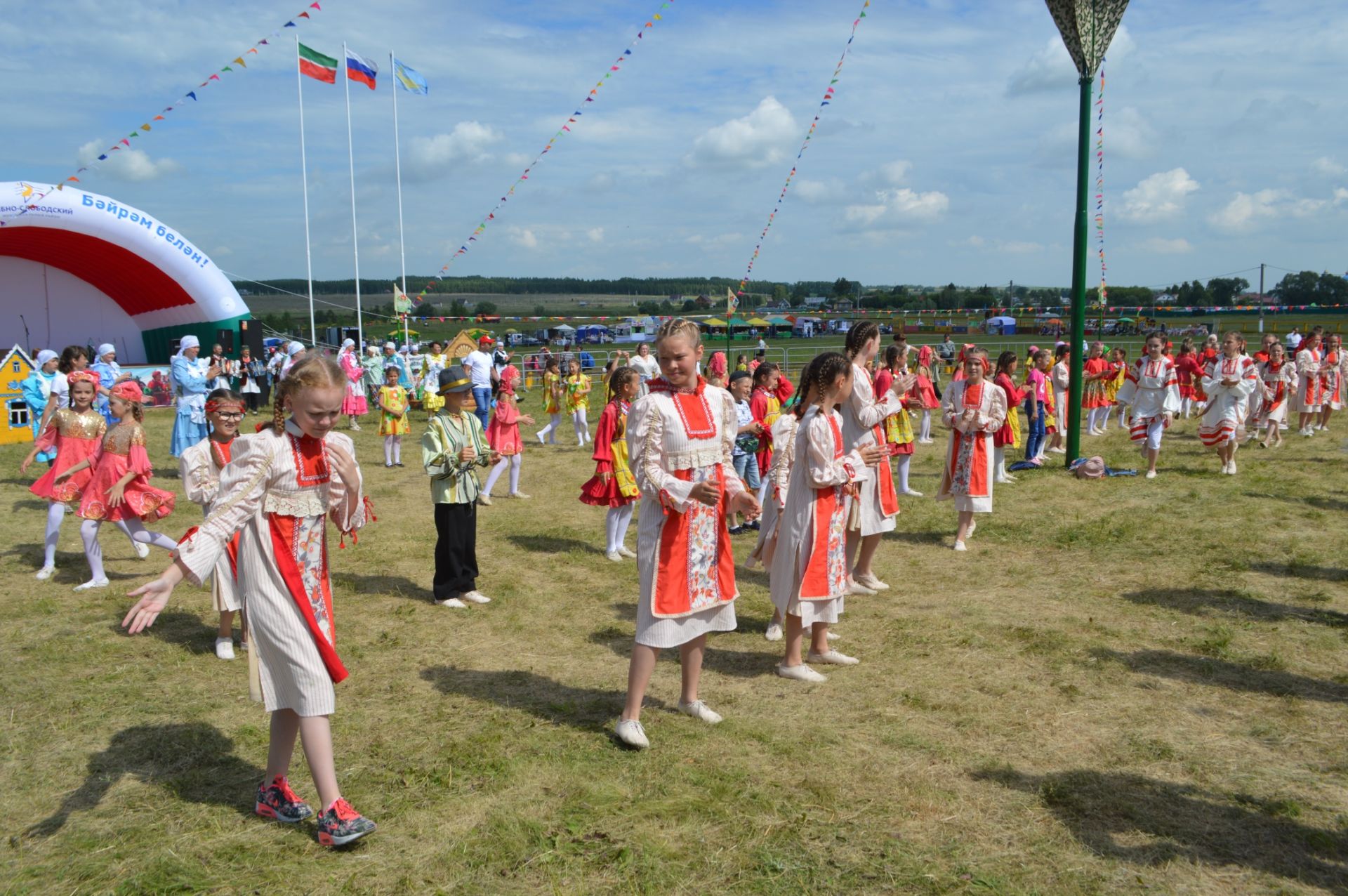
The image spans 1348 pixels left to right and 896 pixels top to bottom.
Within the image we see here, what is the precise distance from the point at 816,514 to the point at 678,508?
Answer: 4.20ft

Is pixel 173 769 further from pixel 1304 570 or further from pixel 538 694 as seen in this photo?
pixel 1304 570

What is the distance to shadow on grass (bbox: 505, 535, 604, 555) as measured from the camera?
362 inches

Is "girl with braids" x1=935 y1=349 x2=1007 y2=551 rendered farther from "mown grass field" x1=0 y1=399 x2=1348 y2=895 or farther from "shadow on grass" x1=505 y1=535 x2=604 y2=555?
"shadow on grass" x1=505 y1=535 x2=604 y2=555

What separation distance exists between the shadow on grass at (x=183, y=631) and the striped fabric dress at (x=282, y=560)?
301 cm

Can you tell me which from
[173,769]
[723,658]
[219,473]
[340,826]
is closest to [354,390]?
[219,473]

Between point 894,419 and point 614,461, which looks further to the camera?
point 894,419

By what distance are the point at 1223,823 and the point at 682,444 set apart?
2826mm

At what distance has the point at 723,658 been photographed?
6062 mm

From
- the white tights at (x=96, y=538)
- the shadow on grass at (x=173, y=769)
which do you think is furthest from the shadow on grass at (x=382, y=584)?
the shadow on grass at (x=173, y=769)

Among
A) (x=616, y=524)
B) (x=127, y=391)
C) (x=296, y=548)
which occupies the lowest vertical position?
(x=616, y=524)

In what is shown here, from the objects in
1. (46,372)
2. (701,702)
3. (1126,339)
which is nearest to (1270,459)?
(701,702)

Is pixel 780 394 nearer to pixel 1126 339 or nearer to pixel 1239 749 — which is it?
pixel 1239 749

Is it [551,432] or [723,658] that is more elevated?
[551,432]

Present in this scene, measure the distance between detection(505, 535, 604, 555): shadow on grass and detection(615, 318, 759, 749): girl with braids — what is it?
4552mm
